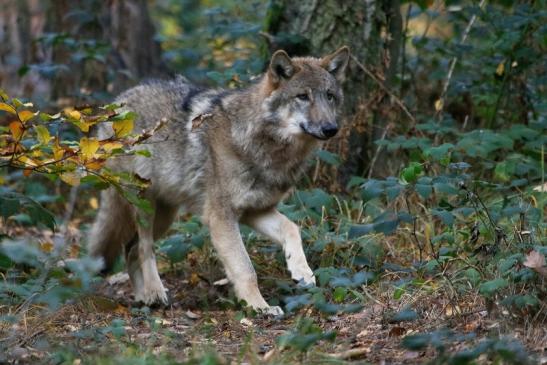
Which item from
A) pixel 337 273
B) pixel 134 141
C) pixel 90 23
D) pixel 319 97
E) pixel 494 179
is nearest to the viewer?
pixel 134 141

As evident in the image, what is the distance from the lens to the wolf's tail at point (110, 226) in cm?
714

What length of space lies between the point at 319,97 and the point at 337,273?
5.08ft

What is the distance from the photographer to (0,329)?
483 centimetres

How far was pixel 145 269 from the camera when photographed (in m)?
6.93

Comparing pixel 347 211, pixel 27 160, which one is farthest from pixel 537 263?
pixel 347 211

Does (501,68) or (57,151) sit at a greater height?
(57,151)

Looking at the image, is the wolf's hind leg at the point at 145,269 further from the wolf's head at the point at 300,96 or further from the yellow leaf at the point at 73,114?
the yellow leaf at the point at 73,114

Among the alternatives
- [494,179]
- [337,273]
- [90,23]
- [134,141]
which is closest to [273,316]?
[337,273]

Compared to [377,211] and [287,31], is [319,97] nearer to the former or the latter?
[377,211]

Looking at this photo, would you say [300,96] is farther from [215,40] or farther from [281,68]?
[215,40]

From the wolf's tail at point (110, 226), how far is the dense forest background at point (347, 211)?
0.36m

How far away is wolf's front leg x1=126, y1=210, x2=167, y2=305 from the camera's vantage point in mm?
6792

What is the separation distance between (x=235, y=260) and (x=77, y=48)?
3780mm

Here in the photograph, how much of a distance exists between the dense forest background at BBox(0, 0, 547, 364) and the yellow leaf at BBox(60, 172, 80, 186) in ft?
0.07
